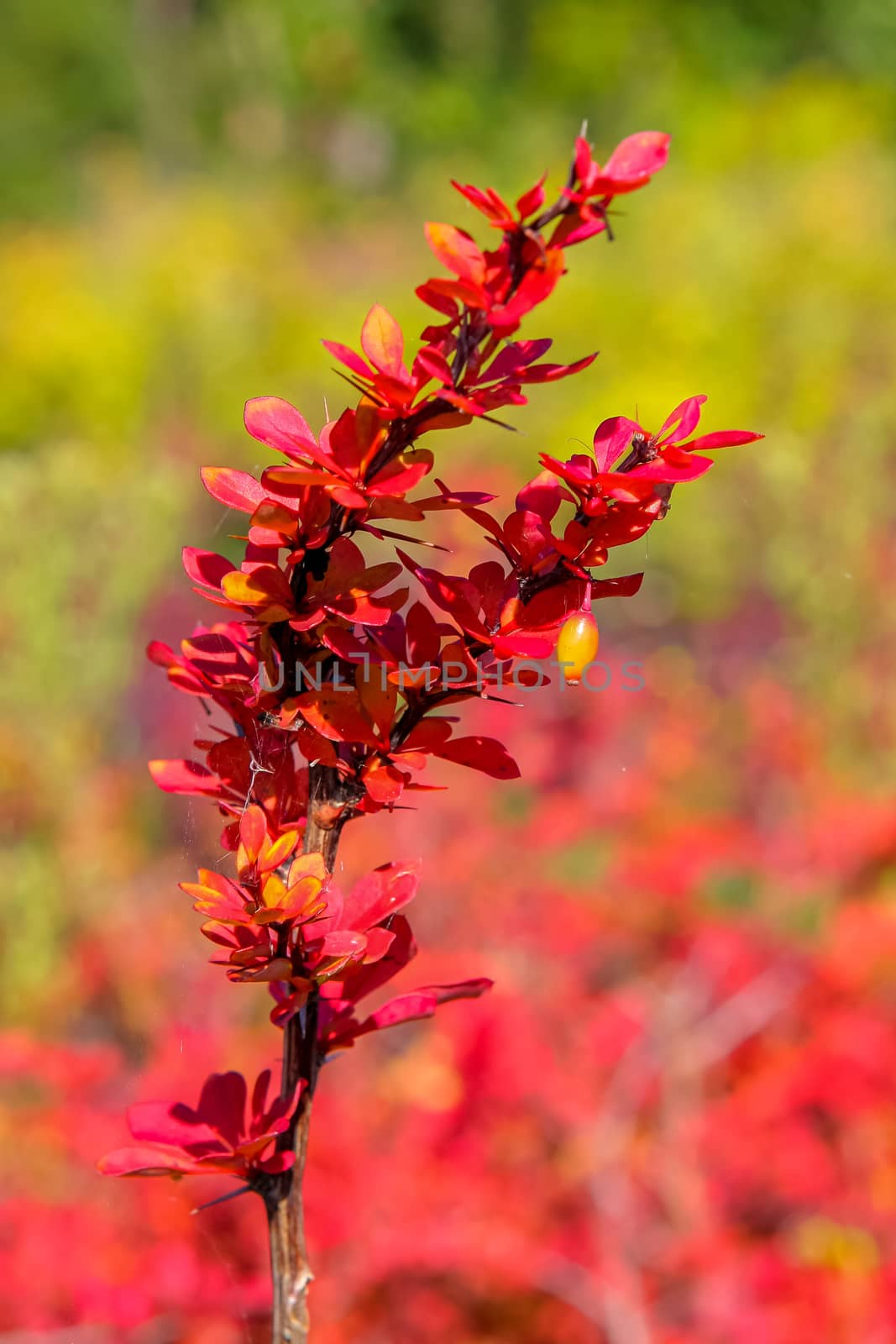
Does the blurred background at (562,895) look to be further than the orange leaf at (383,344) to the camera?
Yes

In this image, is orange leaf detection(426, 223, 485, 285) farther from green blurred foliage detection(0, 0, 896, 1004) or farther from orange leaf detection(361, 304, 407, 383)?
green blurred foliage detection(0, 0, 896, 1004)

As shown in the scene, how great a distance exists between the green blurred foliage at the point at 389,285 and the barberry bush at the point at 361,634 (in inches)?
9.3

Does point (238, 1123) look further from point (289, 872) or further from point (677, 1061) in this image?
point (677, 1061)

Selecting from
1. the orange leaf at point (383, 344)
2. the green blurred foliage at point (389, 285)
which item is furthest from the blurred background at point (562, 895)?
the orange leaf at point (383, 344)

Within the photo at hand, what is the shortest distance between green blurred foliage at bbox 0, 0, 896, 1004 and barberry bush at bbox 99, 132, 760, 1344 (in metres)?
0.24

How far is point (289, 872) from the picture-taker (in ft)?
1.43

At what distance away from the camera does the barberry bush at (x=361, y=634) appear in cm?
41

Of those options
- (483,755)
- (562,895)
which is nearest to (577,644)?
(483,755)

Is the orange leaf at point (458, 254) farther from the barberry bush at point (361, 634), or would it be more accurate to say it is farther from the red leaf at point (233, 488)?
the red leaf at point (233, 488)

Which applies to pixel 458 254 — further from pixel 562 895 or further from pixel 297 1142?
pixel 562 895

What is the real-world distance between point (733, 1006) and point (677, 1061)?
250mm

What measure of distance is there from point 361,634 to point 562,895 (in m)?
2.32

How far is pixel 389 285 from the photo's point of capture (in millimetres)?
11031

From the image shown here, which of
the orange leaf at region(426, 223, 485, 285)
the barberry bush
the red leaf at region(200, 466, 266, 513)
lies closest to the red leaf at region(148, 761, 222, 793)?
the barberry bush
